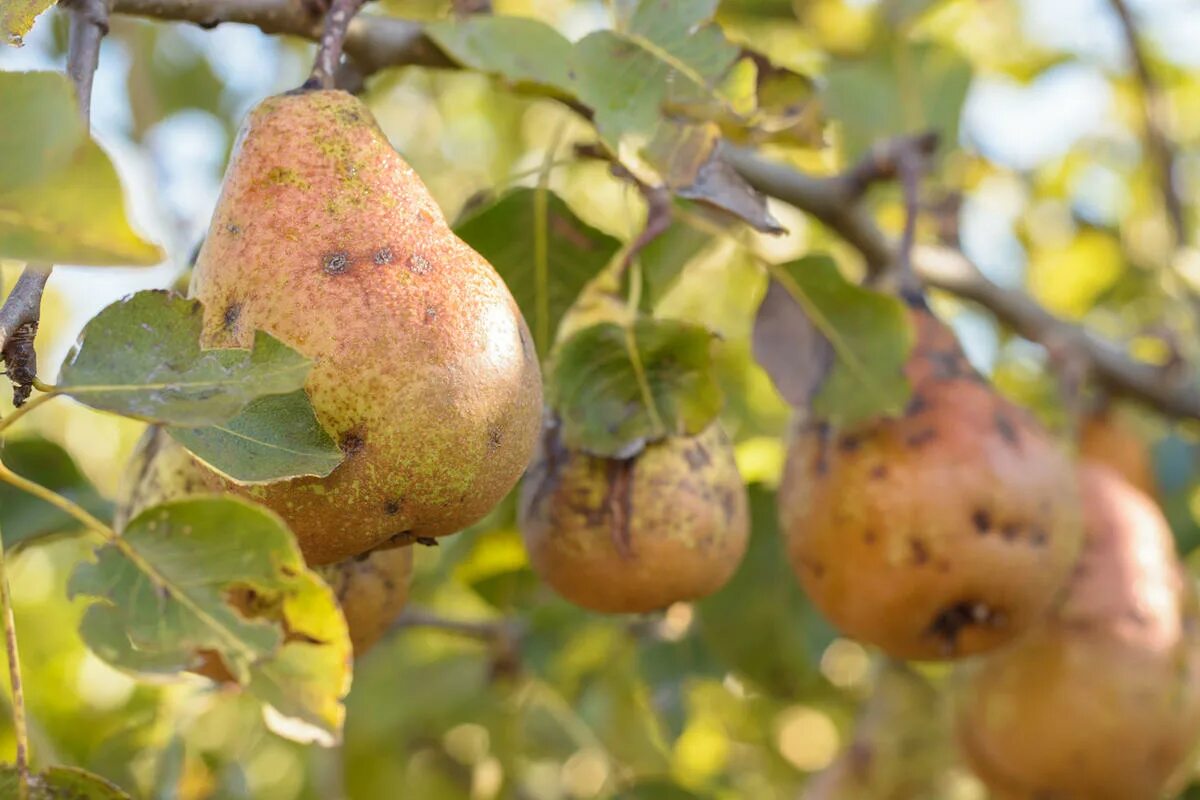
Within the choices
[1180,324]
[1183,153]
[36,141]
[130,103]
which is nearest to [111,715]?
[130,103]

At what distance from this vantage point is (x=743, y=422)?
249 cm

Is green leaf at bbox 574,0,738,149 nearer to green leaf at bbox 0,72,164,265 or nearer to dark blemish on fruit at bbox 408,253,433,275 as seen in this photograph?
dark blemish on fruit at bbox 408,253,433,275

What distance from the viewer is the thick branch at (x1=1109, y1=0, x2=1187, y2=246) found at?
2604mm

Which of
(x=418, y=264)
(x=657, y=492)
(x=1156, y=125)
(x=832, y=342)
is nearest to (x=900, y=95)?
(x=1156, y=125)

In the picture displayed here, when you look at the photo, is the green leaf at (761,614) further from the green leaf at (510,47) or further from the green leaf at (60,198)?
the green leaf at (60,198)

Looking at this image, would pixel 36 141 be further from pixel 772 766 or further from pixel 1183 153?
pixel 1183 153

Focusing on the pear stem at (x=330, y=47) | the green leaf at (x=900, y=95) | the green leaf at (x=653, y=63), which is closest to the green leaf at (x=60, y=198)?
the pear stem at (x=330, y=47)

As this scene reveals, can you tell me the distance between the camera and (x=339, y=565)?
121 cm

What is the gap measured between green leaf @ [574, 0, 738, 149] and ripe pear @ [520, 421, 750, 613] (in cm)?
33

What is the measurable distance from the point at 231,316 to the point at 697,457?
548 mm

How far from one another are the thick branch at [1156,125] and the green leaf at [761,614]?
3.88 ft

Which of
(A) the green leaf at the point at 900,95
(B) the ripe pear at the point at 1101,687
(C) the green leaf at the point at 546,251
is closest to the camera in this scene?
(C) the green leaf at the point at 546,251

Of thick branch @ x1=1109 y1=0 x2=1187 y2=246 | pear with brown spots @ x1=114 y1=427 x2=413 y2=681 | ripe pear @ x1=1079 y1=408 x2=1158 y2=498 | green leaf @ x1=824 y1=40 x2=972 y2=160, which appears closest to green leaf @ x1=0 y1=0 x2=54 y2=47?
pear with brown spots @ x1=114 y1=427 x2=413 y2=681

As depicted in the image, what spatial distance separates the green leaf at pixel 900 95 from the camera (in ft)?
7.52
